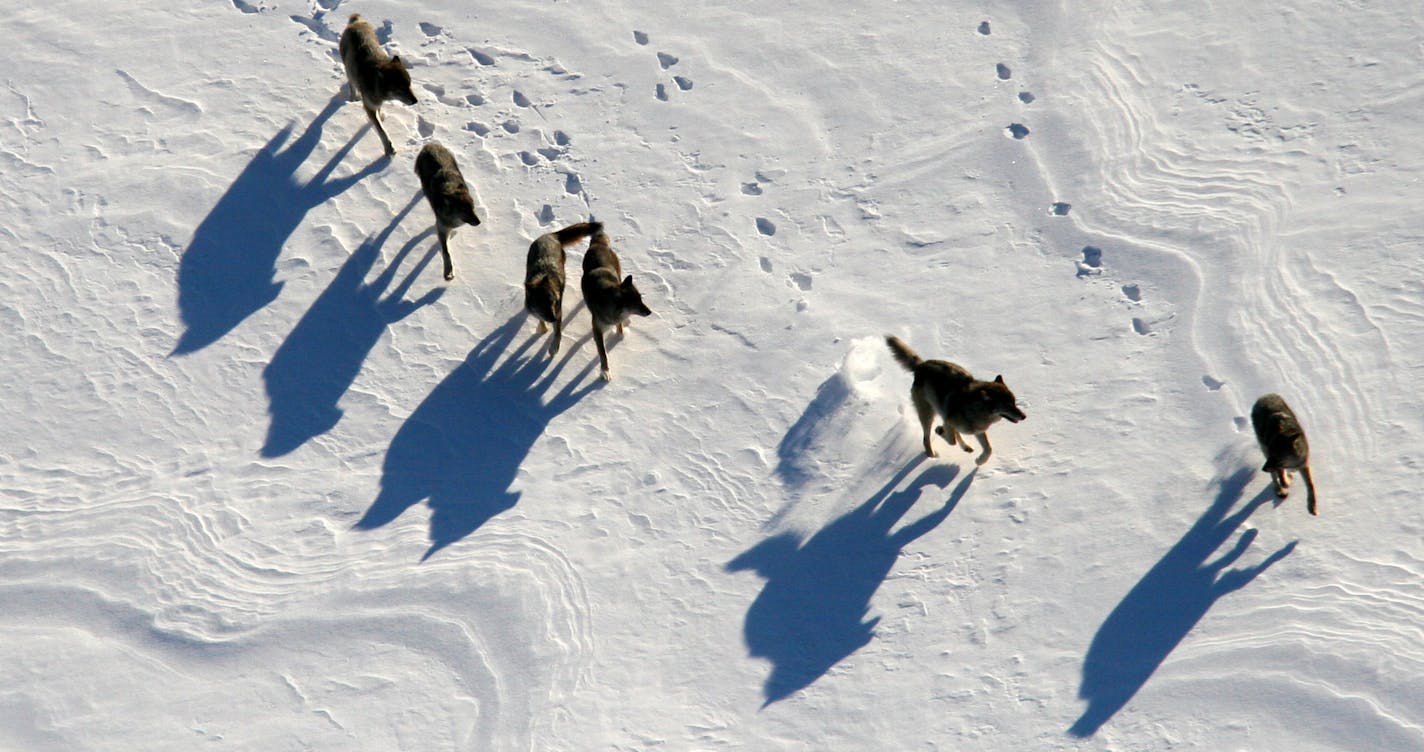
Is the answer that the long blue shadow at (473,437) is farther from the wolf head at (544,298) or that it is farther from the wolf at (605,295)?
the wolf head at (544,298)

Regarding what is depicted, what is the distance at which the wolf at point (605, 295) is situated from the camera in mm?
9273

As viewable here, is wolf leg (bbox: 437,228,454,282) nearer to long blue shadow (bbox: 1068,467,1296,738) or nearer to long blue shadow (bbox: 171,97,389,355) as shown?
long blue shadow (bbox: 171,97,389,355)

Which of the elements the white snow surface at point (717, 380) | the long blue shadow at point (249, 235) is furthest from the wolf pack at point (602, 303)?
the long blue shadow at point (249, 235)

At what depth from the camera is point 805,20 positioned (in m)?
11.9

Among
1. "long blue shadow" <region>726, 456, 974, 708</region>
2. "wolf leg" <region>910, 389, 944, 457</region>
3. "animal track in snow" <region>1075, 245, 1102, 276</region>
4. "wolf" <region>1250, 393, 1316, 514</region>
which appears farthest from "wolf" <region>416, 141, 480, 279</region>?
"wolf" <region>1250, 393, 1316, 514</region>

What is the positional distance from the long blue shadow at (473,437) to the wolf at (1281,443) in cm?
469

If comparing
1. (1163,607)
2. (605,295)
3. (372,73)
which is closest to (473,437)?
(605,295)

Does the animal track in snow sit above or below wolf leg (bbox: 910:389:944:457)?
above

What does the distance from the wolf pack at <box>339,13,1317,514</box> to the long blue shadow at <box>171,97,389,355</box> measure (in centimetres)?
68

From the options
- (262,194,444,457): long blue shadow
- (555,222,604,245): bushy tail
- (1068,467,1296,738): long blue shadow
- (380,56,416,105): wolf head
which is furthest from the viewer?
(380,56,416,105): wolf head

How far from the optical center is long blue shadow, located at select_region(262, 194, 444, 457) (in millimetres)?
9516

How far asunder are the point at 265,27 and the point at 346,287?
3142 millimetres

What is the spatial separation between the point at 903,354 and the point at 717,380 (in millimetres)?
1412

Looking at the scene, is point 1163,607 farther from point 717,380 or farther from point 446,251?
point 446,251
